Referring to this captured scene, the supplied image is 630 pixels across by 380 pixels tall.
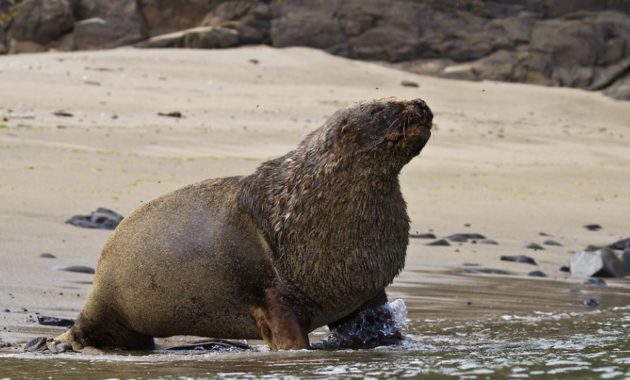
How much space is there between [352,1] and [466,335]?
74.4 feet

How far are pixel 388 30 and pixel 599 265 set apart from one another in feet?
63.1

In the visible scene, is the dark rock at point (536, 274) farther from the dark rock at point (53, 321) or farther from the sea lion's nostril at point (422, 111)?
the dark rock at point (53, 321)

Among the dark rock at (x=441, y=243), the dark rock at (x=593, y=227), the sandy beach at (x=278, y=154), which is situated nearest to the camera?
the sandy beach at (x=278, y=154)

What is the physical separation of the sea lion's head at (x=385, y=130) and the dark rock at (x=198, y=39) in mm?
21891

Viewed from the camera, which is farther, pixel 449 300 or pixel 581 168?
pixel 581 168

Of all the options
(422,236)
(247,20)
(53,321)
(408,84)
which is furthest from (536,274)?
(247,20)

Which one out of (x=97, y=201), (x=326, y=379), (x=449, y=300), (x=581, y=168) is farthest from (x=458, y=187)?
(x=326, y=379)

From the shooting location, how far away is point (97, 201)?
11.5 meters

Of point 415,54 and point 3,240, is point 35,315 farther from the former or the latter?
point 415,54

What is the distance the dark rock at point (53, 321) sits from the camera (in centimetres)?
693

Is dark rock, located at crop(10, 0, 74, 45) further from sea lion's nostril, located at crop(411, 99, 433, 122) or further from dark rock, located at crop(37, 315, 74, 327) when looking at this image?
sea lion's nostril, located at crop(411, 99, 433, 122)

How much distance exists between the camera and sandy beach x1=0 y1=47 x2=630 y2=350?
891cm

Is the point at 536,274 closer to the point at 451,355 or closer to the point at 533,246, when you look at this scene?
the point at 533,246

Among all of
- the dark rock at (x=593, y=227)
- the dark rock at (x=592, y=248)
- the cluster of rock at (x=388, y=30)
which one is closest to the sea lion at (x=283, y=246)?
the dark rock at (x=592, y=248)
